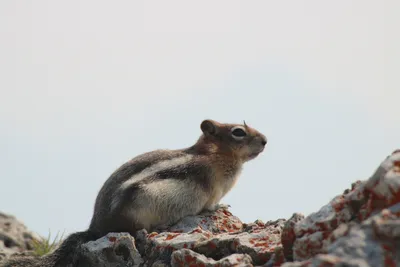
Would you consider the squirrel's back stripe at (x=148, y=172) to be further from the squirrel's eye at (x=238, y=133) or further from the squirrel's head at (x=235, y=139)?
the squirrel's eye at (x=238, y=133)

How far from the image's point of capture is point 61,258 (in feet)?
34.3

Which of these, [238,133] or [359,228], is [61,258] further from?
[359,228]

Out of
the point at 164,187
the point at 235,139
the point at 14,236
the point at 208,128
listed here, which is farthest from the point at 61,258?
the point at 14,236

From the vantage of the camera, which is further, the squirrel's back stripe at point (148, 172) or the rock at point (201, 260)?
the squirrel's back stripe at point (148, 172)

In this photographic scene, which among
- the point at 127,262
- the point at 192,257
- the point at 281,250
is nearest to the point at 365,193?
the point at 281,250

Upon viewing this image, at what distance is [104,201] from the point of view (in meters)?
11.7

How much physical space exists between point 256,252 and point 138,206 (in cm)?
422

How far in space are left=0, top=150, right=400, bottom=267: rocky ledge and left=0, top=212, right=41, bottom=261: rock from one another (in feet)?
18.6

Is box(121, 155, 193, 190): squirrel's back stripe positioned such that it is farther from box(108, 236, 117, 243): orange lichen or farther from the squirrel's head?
box(108, 236, 117, 243): orange lichen

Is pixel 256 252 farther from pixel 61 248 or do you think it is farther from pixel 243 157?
pixel 243 157

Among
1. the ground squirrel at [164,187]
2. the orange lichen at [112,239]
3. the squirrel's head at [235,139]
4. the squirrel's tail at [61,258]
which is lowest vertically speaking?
the squirrel's tail at [61,258]

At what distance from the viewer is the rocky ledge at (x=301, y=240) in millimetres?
4898

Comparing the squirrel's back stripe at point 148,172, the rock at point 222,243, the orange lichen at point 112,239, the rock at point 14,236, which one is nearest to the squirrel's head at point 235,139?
the squirrel's back stripe at point 148,172

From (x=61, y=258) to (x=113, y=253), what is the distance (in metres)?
1.34
